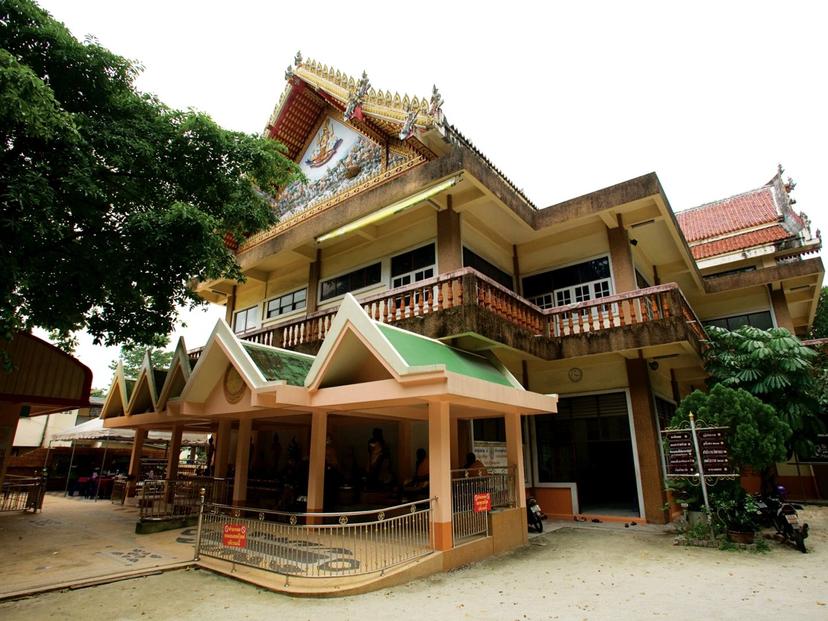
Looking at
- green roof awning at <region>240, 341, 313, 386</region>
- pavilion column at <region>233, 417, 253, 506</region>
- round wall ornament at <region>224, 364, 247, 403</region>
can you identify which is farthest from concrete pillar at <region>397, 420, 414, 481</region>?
round wall ornament at <region>224, 364, 247, 403</region>

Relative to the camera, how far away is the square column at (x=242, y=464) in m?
10.0

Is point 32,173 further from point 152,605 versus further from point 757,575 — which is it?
point 757,575

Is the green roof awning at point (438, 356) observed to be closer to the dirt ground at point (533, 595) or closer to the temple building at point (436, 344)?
the temple building at point (436, 344)

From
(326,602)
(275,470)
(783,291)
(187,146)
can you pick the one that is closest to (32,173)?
(187,146)

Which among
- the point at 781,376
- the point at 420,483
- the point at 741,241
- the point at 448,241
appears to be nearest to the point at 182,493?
the point at 420,483

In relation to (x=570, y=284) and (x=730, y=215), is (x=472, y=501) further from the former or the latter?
(x=730, y=215)

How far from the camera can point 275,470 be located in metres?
13.4

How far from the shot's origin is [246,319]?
56.8 feet

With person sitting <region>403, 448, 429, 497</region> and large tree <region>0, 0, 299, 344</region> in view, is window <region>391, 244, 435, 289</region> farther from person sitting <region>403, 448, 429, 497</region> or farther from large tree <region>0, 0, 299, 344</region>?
person sitting <region>403, 448, 429, 497</region>

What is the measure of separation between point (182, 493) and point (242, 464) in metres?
2.47

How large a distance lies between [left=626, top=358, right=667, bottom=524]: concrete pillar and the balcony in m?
1.43

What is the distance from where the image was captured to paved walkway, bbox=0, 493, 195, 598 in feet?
21.3

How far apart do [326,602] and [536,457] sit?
8090 millimetres

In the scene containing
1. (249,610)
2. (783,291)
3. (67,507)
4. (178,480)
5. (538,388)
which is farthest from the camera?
(783,291)
